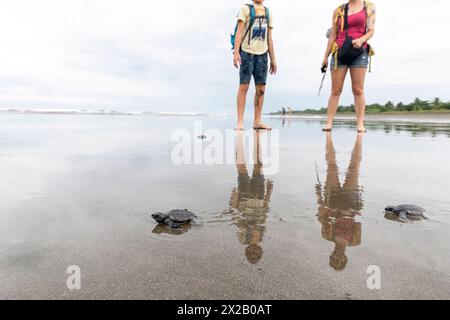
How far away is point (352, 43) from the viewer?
607 centimetres

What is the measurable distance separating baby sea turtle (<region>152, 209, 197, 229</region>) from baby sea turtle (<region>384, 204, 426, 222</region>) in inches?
45.0

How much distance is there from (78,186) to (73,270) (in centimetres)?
128

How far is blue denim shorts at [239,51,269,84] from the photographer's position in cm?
A: 669

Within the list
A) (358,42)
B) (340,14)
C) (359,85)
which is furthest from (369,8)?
(359,85)

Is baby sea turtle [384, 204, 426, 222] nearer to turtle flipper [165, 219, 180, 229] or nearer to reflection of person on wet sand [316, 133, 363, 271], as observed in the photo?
reflection of person on wet sand [316, 133, 363, 271]

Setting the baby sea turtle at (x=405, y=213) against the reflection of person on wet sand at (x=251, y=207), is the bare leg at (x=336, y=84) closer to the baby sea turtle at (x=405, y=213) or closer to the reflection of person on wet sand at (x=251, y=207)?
the reflection of person on wet sand at (x=251, y=207)

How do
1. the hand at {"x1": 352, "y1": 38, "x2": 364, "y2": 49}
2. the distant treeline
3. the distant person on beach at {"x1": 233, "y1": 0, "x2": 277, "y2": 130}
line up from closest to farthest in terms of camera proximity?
the hand at {"x1": 352, "y1": 38, "x2": 364, "y2": 49}
the distant person on beach at {"x1": 233, "y1": 0, "x2": 277, "y2": 130}
the distant treeline

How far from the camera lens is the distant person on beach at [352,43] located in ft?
19.7

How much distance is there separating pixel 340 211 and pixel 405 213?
350mm

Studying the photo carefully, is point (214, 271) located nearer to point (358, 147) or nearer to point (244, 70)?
point (358, 147)

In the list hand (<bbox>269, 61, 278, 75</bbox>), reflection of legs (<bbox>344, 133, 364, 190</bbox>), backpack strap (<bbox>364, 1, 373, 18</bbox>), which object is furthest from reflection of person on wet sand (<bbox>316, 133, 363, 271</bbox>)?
hand (<bbox>269, 61, 278, 75</bbox>)

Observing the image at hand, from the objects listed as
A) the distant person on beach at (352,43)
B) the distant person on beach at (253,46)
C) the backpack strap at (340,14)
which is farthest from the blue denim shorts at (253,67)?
the backpack strap at (340,14)

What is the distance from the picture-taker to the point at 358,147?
15.3ft
